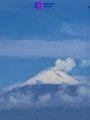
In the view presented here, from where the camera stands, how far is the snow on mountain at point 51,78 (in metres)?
1.99

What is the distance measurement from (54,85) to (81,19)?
1.44 feet

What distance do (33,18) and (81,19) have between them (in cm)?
30

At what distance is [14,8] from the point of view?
2.06 meters

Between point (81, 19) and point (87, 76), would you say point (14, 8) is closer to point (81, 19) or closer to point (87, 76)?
point (81, 19)

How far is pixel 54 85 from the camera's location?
2025mm

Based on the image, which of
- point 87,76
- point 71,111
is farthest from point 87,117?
point 87,76

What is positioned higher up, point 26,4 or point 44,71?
point 26,4

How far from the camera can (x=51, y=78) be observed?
202 cm

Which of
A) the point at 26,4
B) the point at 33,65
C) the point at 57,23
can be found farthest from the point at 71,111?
the point at 26,4

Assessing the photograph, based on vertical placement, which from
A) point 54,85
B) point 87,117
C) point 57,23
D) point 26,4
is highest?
point 26,4

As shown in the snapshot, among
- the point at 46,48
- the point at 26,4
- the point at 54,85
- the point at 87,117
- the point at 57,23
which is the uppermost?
the point at 26,4

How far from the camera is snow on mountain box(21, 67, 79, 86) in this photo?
6.53 ft

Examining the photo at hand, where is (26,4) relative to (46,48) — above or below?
above

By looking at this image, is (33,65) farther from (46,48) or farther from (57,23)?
(57,23)
